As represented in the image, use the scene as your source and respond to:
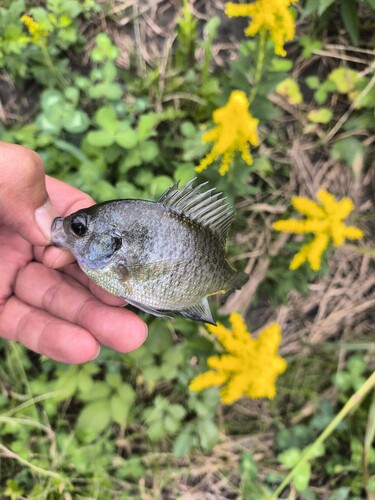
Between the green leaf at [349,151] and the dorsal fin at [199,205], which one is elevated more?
the green leaf at [349,151]

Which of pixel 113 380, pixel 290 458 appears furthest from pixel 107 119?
pixel 290 458

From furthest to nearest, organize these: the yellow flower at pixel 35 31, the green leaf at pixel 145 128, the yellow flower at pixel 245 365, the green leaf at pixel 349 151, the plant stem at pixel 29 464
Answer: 1. the green leaf at pixel 349 151
2. the green leaf at pixel 145 128
3. the plant stem at pixel 29 464
4. the yellow flower at pixel 35 31
5. the yellow flower at pixel 245 365

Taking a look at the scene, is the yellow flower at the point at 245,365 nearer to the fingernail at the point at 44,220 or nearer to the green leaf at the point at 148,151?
the fingernail at the point at 44,220

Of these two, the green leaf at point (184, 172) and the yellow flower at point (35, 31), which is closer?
the yellow flower at point (35, 31)

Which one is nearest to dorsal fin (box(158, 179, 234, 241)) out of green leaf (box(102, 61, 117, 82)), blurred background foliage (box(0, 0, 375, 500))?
blurred background foliage (box(0, 0, 375, 500))

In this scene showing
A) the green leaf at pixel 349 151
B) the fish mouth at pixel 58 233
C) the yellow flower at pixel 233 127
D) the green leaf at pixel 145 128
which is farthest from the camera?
the green leaf at pixel 349 151

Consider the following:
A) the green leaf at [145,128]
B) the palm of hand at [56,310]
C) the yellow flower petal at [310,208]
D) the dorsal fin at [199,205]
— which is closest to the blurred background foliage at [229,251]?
the green leaf at [145,128]

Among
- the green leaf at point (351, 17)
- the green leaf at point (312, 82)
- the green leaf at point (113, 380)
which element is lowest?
the green leaf at point (113, 380)

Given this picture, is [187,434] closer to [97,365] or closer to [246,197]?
[97,365]
